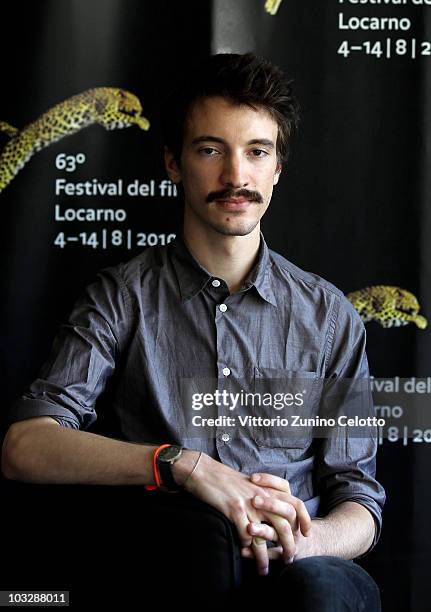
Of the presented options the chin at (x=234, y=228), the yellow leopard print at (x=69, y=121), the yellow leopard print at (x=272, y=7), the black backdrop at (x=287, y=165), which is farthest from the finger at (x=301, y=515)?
the yellow leopard print at (x=272, y=7)

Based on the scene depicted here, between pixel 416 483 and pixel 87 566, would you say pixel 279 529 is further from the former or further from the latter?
pixel 416 483

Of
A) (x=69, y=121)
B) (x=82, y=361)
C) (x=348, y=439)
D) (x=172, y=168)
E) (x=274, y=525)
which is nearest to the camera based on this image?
(x=274, y=525)

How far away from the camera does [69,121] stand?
7.96 ft

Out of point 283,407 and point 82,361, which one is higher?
point 82,361

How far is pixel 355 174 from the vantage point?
97.4 inches

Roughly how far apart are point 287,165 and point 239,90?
53 centimetres

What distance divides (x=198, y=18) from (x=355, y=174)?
627mm

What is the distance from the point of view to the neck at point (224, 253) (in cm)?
203

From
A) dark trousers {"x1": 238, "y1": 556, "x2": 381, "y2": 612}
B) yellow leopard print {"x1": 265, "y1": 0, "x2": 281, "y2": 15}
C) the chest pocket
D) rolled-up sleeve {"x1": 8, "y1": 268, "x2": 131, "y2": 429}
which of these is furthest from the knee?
yellow leopard print {"x1": 265, "y1": 0, "x2": 281, "y2": 15}

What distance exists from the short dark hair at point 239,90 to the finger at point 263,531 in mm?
914

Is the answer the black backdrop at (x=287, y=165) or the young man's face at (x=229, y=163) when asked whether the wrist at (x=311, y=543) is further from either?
the black backdrop at (x=287, y=165)

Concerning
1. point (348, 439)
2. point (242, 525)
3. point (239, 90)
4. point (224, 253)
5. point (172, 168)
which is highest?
point (239, 90)

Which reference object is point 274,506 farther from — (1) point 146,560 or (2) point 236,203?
(2) point 236,203

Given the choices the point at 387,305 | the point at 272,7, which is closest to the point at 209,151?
the point at 272,7
